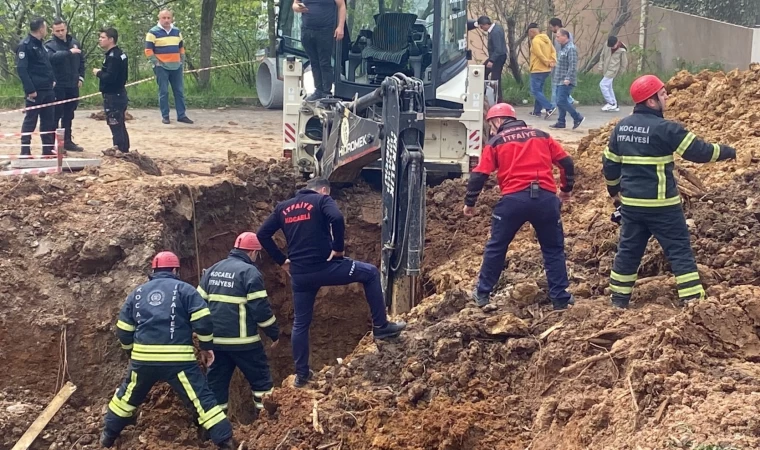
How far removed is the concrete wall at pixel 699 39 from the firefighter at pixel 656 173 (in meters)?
17.2

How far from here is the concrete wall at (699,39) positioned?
23.0 m

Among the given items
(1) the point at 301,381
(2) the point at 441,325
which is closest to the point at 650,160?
(2) the point at 441,325

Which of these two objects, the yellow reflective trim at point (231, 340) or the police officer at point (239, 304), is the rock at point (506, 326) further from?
the yellow reflective trim at point (231, 340)

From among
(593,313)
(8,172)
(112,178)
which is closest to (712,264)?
(593,313)

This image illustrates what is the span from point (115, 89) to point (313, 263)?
20.1 ft

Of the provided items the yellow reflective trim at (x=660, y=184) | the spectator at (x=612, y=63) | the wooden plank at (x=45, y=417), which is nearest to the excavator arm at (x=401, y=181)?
the yellow reflective trim at (x=660, y=184)

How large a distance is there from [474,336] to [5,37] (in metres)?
16.5

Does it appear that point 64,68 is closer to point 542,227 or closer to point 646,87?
point 542,227

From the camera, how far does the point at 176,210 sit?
10.3 metres

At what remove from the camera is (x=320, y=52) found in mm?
10961

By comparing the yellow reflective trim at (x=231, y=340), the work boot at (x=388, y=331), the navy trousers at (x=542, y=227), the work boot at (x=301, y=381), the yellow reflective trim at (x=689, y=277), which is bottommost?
the work boot at (x=301, y=381)

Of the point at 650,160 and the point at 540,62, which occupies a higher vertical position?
the point at 540,62

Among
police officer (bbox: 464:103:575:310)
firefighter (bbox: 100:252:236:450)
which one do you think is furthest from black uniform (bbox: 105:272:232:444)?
police officer (bbox: 464:103:575:310)

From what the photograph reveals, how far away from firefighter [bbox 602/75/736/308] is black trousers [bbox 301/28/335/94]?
4870 mm
